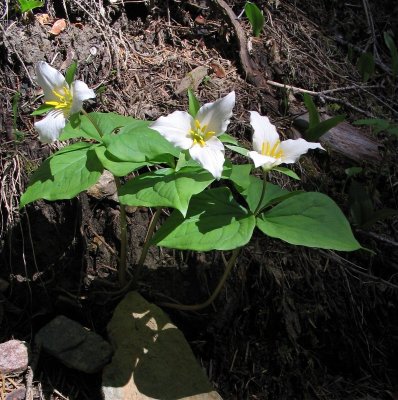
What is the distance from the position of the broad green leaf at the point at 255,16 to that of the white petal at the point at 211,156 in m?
1.82

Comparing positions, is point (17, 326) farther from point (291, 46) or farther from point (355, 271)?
point (291, 46)

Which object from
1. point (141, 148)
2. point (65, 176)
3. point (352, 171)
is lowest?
point (352, 171)

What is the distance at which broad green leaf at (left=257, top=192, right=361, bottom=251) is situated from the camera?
1843mm

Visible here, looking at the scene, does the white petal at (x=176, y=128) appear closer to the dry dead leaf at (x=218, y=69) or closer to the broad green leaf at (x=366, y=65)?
the dry dead leaf at (x=218, y=69)

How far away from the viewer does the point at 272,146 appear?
6.17 feet

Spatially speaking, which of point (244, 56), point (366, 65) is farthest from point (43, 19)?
point (366, 65)

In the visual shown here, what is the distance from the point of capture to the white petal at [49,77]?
191 cm

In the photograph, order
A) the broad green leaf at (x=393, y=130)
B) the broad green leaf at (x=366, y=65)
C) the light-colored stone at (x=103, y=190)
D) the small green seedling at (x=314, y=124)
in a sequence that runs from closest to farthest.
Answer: the light-colored stone at (x=103, y=190) → the broad green leaf at (x=393, y=130) → the small green seedling at (x=314, y=124) → the broad green leaf at (x=366, y=65)

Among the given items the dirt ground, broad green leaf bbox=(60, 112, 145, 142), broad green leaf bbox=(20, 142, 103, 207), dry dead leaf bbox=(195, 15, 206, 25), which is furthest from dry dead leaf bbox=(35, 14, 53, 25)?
broad green leaf bbox=(20, 142, 103, 207)

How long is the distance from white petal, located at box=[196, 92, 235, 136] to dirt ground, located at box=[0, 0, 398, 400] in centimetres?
86

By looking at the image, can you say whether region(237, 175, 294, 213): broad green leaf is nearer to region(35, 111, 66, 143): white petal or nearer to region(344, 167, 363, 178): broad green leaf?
region(35, 111, 66, 143): white petal

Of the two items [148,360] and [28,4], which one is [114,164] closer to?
[148,360]

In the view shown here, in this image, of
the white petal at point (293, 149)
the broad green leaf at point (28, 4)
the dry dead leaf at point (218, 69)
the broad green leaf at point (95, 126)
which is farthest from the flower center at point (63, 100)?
the dry dead leaf at point (218, 69)

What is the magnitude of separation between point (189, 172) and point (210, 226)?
0.22 meters
